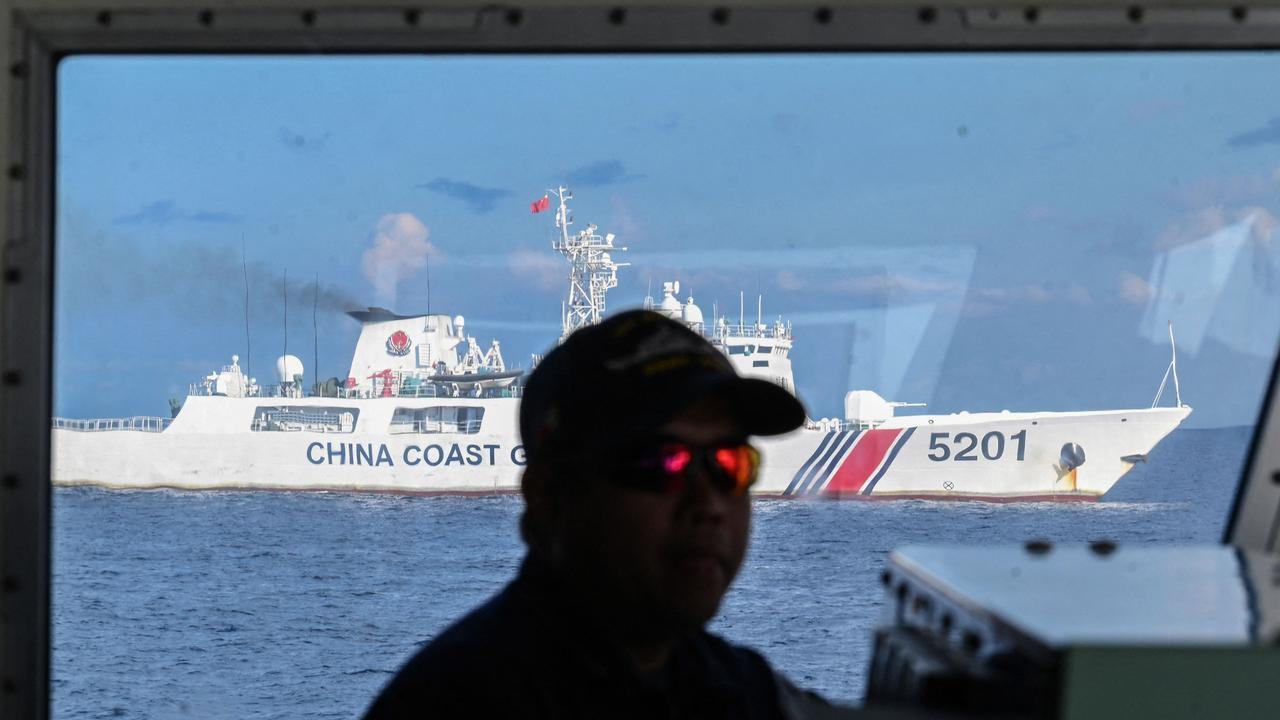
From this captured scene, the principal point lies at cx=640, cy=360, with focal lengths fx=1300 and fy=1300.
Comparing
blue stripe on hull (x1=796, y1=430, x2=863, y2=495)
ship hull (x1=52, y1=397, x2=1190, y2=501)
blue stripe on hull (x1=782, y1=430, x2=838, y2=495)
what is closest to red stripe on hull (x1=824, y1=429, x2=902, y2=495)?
ship hull (x1=52, y1=397, x2=1190, y2=501)

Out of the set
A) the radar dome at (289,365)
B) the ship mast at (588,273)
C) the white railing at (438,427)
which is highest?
the ship mast at (588,273)

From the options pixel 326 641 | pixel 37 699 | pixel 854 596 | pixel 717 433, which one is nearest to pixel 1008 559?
pixel 717 433

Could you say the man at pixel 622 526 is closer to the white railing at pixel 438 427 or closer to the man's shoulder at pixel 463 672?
the man's shoulder at pixel 463 672

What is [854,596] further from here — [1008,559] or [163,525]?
[1008,559]

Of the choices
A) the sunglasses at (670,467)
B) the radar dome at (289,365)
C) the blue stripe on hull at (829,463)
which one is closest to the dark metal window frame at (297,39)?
the sunglasses at (670,467)

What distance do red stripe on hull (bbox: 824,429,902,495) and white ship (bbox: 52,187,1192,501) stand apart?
3 centimetres

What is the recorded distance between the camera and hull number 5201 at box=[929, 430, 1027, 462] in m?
23.5

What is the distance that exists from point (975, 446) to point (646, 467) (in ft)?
78.7

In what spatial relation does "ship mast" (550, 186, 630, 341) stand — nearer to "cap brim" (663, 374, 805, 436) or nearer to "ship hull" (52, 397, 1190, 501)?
"cap brim" (663, 374, 805, 436)

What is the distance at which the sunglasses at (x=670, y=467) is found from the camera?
1.04m

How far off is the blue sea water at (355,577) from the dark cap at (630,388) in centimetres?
2573

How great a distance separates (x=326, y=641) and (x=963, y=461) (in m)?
15.3

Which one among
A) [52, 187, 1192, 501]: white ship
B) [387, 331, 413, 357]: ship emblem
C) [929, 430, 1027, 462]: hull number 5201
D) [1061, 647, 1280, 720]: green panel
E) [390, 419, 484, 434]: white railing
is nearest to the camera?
[1061, 647, 1280, 720]: green panel

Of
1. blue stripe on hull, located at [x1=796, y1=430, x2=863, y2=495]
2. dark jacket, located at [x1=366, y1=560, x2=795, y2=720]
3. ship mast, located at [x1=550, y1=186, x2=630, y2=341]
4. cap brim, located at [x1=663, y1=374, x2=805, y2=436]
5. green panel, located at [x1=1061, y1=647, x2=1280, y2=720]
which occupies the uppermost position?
ship mast, located at [x1=550, y1=186, x2=630, y2=341]
